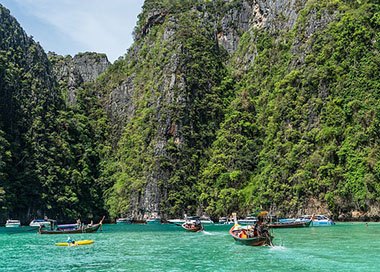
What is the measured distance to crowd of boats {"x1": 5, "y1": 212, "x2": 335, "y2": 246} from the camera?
137ft

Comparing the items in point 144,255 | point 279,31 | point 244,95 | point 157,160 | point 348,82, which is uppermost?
point 279,31

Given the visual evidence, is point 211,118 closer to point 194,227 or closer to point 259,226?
point 194,227

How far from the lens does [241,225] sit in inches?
3031

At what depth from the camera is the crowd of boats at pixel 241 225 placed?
137ft

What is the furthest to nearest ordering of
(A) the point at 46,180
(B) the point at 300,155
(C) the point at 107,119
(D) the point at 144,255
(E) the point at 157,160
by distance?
(C) the point at 107,119 < (E) the point at 157,160 < (A) the point at 46,180 < (B) the point at 300,155 < (D) the point at 144,255

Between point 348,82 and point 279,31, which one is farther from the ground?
point 279,31

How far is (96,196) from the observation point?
117 meters

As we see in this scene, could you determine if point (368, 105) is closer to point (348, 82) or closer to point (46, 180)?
point (348, 82)

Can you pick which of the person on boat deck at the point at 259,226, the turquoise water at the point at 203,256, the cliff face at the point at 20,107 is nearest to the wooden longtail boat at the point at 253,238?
the person on boat deck at the point at 259,226

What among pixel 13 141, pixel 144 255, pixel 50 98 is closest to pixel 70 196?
pixel 13 141

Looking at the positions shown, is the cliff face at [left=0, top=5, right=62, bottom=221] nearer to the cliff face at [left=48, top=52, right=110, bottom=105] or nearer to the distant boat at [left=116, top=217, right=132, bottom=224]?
the cliff face at [left=48, top=52, right=110, bottom=105]

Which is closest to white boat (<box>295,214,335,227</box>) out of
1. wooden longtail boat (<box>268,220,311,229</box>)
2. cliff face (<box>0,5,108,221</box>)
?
wooden longtail boat (<box>268,220,311,229</box>)

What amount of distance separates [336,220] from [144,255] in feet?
164

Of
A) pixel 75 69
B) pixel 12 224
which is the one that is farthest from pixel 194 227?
pixel 75 69
